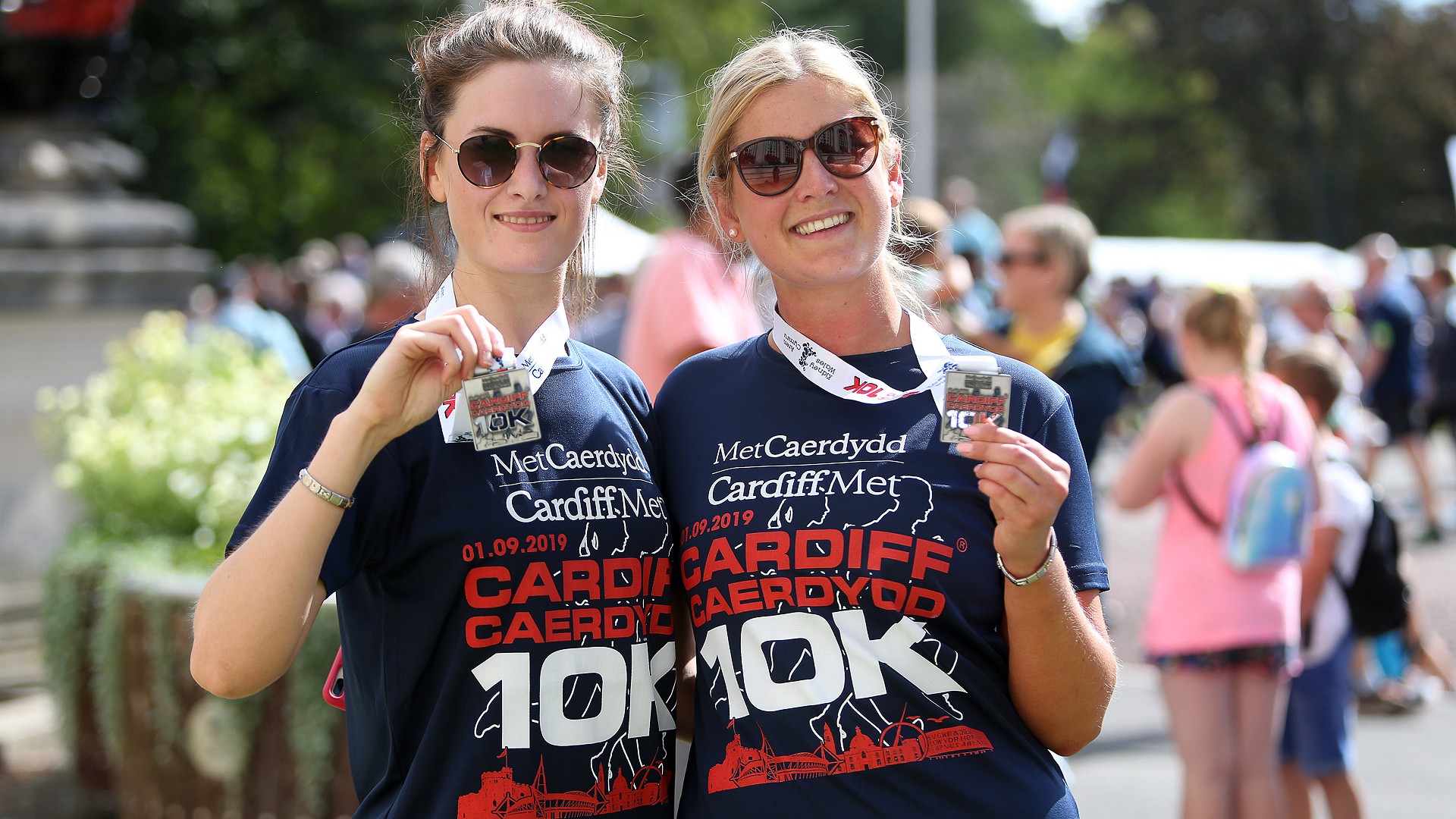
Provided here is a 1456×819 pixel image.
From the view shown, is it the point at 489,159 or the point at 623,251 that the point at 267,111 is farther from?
the point at 489,159

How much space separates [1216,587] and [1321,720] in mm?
665

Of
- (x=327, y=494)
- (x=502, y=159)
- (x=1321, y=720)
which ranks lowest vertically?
(x=1321, y=720)

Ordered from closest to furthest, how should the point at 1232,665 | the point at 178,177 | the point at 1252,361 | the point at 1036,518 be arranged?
the point at 1036,518, the point at 1232,665, the point at 1252,361, the point at 178,177

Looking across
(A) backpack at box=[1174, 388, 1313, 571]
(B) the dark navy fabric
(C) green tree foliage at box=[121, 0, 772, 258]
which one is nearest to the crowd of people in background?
(A) backpack at box=[1174, 388, 1313, 571]

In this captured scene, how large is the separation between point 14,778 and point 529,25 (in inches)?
194

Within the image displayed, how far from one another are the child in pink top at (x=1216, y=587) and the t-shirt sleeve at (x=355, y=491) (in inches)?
125

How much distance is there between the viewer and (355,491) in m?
1.98

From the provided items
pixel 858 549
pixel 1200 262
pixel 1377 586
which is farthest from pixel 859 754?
pixel 1200 262

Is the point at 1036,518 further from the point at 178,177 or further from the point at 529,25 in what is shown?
the point at 178,177

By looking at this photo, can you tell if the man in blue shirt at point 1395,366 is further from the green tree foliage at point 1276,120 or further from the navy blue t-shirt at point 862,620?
the green tree foliage at point 1276,120

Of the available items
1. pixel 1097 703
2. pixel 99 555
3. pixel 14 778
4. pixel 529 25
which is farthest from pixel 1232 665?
pixel 14 778

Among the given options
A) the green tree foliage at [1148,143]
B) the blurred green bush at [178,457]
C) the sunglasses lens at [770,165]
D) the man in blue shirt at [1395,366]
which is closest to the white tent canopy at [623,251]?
the man in blue shirt at [1395,366]

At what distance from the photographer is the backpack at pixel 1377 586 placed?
4.99 meters

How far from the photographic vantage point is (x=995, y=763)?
2.08 meters
